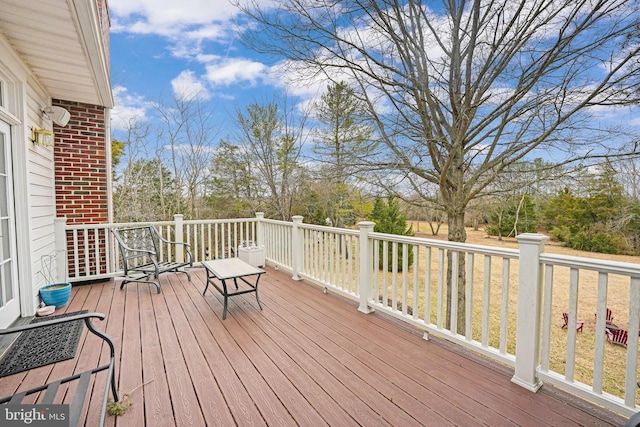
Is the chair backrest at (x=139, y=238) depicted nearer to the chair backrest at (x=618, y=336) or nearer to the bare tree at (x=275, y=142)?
the bare tree at (x=275, y=142)

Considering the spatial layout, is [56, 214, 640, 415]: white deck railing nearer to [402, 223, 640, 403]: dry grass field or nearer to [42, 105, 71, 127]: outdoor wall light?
[402, 223, 640, 403]: dry grass field

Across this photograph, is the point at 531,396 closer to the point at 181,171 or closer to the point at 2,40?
the point at 2,40

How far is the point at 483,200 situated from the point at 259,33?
5952 mm

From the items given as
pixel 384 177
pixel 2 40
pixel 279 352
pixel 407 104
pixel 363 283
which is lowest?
pixel 279 352

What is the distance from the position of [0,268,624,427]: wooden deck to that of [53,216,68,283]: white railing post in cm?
148

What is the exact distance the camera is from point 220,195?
1219 centimetres

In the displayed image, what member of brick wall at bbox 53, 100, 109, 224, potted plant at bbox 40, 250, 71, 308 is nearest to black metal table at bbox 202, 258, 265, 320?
potted plant at bbox 40, 250, 71, 308

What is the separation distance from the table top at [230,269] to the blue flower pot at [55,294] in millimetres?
1680

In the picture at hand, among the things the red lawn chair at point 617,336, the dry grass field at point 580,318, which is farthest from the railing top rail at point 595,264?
the red lawn chair at point 617,336

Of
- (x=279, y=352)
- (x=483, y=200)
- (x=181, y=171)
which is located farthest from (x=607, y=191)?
(x=181, y=171)

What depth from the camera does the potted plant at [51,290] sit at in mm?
3668

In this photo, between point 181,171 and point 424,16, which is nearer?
Result: point 424,16

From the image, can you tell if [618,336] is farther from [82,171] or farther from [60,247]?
[82,171]

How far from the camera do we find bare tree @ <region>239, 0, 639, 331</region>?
4582mm
